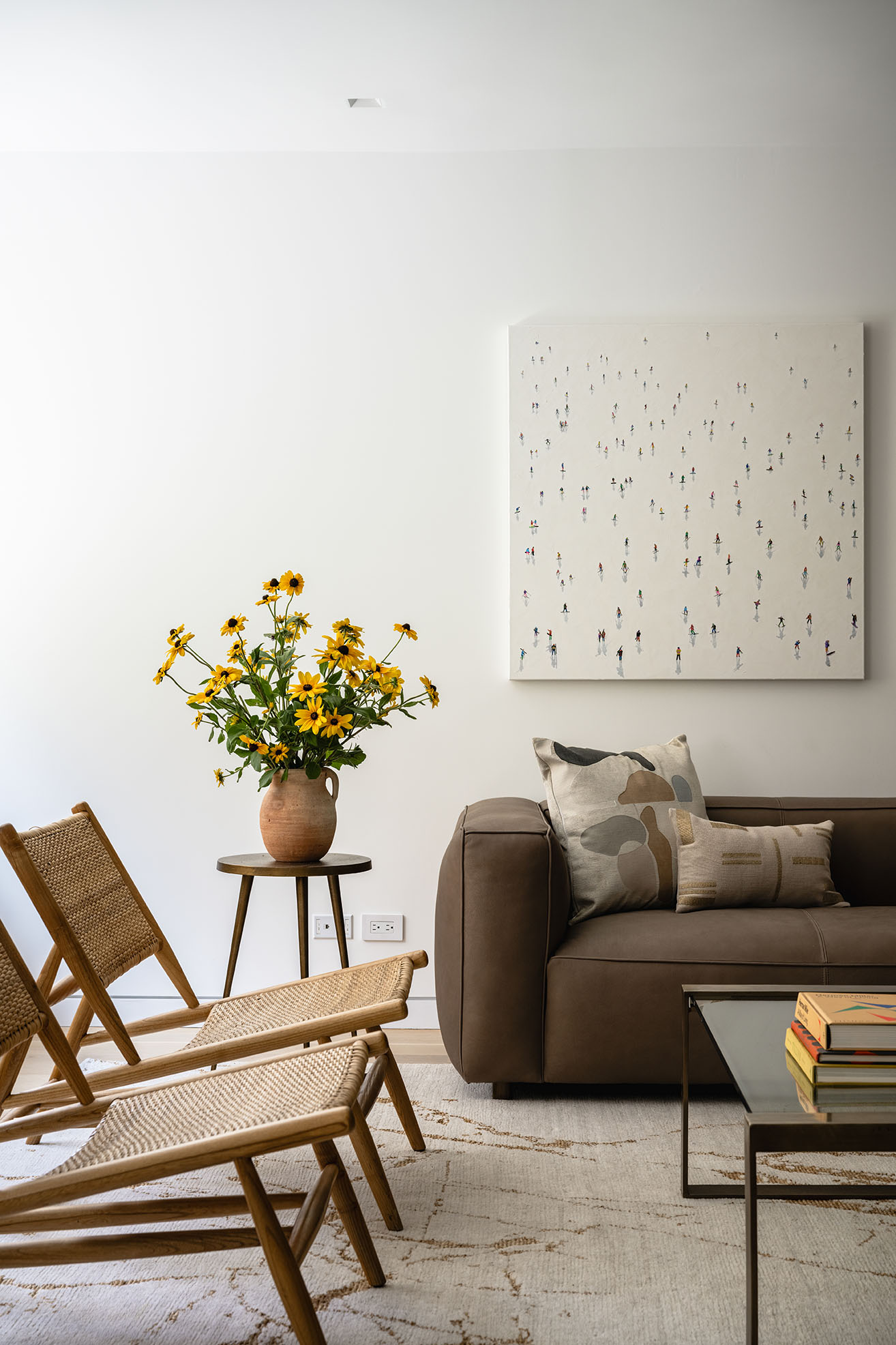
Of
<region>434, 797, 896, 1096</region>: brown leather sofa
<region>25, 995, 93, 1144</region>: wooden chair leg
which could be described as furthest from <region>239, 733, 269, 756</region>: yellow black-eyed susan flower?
<region>25, 995, 93, 1144</region>: wooden chair leg

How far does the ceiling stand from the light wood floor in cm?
274

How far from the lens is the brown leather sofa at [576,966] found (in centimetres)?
246

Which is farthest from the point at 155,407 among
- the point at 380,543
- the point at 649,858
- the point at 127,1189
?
the point at 127,1189

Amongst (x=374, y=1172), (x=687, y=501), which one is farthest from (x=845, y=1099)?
(x=687, y=501)

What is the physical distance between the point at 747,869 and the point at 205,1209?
5.72 feet

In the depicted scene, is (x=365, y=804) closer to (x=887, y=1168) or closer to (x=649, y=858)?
(x=649, y=858)

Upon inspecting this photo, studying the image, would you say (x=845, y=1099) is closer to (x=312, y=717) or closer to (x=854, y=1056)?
(x=854, y=1056)

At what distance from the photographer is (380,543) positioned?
3.42 metres

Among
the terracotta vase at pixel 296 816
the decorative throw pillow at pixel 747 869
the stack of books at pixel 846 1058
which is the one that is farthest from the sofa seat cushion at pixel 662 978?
the stack of books at pixel 846 1058

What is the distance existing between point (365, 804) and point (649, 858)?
3.32 feet

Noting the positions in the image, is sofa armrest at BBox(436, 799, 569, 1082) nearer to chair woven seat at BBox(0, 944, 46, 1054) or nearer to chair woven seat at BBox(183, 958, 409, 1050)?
chair woven seat at BBox(183, 958, 409, 1050)

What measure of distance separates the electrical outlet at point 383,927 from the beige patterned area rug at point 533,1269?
1125mm

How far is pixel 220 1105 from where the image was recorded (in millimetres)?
1609

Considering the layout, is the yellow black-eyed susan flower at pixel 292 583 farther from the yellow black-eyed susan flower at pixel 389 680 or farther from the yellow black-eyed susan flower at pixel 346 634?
the yellow black-eyed susan flower at pixel 389 680
